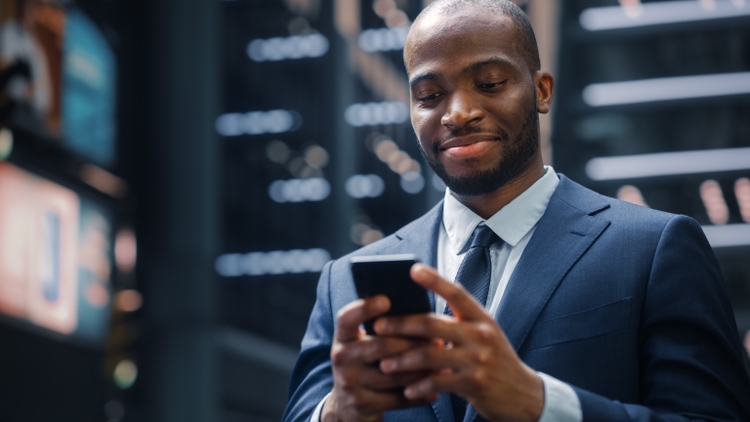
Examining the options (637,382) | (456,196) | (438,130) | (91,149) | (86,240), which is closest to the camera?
(637,382)

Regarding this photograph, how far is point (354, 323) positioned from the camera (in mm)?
1583

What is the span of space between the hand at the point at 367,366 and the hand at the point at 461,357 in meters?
0.02

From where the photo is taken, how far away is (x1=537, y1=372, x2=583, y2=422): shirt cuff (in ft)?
5.35

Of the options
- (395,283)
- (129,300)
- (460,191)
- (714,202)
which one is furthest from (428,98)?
(714,202)

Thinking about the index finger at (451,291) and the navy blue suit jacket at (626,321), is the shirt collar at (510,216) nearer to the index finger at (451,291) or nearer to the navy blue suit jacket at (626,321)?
the navy blue suit jacket at (626,321)

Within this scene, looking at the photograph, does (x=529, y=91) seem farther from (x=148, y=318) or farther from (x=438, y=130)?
(x=148, y=318)

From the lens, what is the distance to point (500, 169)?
2082 mm

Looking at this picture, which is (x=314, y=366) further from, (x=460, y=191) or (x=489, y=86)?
(x=489, y=86)

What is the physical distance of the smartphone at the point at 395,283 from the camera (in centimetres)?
157

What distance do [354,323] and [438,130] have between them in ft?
2.12

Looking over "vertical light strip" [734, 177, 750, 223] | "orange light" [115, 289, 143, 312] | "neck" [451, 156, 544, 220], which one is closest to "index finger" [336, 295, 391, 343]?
"neck" [451, 156, 544, 220]

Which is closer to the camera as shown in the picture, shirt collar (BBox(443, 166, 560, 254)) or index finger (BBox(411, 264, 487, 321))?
index finger (BBox(411, 264, 487, 321))

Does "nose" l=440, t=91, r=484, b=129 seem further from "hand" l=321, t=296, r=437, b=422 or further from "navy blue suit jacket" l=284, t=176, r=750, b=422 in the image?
"hand" l=321, t=296, r=437, b=422

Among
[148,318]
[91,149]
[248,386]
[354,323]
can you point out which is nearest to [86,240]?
[91,149]
